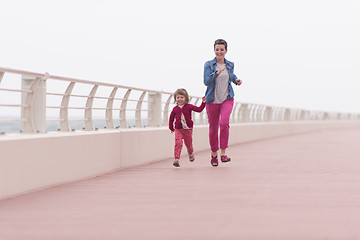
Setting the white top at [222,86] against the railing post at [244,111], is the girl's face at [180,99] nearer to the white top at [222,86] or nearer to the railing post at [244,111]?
the white top at [222,86]

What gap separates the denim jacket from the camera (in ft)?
38.6

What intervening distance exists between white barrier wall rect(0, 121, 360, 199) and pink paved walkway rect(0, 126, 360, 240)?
0.23 m

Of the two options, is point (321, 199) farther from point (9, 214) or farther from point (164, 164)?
point (164, 164)

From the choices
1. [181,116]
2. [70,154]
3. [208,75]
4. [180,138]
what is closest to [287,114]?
[180,138]

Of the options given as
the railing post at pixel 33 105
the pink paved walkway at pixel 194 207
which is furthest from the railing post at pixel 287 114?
the railing post at pixel 33 105

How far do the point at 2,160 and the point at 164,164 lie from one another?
5.75 meters

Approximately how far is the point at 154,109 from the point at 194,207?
27.7ft

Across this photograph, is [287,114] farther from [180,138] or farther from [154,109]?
[180,138]

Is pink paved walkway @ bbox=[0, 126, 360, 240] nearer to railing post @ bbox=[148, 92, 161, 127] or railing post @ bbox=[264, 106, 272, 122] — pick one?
railing post @ bbox=[148, 92, 161, 127]

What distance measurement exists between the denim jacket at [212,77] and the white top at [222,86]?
53mm

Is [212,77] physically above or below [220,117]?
above

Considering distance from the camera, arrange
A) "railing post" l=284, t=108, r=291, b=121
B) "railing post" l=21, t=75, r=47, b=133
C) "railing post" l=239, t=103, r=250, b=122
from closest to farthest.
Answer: "railing post" l=21, t=75, r=47, b=133
"railing post" l=239, t=103, r=250, b=122
"railing post" l=284, t=108, r=291, b=121

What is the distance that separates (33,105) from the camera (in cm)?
891

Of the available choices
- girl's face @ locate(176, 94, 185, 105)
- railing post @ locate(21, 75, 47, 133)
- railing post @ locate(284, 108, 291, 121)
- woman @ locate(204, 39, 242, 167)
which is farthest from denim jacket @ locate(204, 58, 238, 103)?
railing post @ locate(284, 108, 291, 121)
